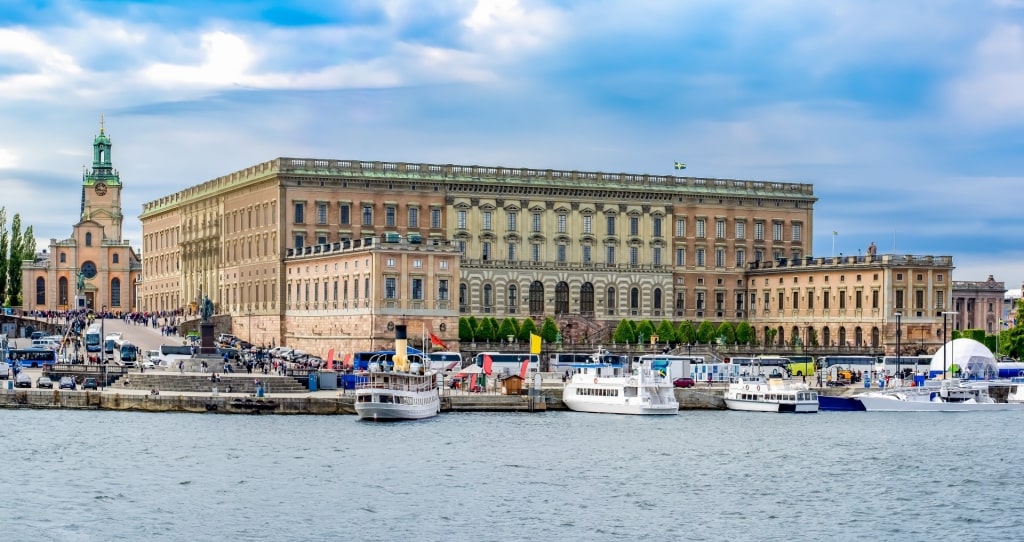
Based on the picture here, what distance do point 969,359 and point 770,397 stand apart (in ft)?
69.4

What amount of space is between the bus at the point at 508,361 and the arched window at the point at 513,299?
Answer: 20104mm

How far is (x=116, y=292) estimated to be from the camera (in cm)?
19500

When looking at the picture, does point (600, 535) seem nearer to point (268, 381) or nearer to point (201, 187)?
point (268, 381)

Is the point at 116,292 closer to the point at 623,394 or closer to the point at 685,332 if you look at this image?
the point at 685,332

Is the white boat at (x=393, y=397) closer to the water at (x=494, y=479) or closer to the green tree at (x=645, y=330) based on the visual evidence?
the water at (x=494, y=479)

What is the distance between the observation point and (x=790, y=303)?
144m

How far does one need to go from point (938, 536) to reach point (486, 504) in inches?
615

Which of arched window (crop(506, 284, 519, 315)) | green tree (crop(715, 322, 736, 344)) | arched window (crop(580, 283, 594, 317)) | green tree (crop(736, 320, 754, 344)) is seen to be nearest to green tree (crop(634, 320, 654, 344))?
arched window (crop(580, 283, 594, 317))

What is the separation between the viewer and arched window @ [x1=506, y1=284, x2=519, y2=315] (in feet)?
452

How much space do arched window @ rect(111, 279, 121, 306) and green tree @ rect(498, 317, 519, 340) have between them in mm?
77247

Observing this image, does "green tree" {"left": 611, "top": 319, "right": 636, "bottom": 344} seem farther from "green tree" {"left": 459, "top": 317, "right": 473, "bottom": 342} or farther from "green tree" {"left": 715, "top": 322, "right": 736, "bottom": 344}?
"green tree" {"left": 459, "top": 317, "right": 473, "bottom": 342}

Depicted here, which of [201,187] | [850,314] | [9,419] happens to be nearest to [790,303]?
[850,314]

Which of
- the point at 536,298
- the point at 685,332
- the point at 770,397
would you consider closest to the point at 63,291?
the point at 536,298

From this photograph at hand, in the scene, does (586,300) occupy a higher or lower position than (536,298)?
lower
